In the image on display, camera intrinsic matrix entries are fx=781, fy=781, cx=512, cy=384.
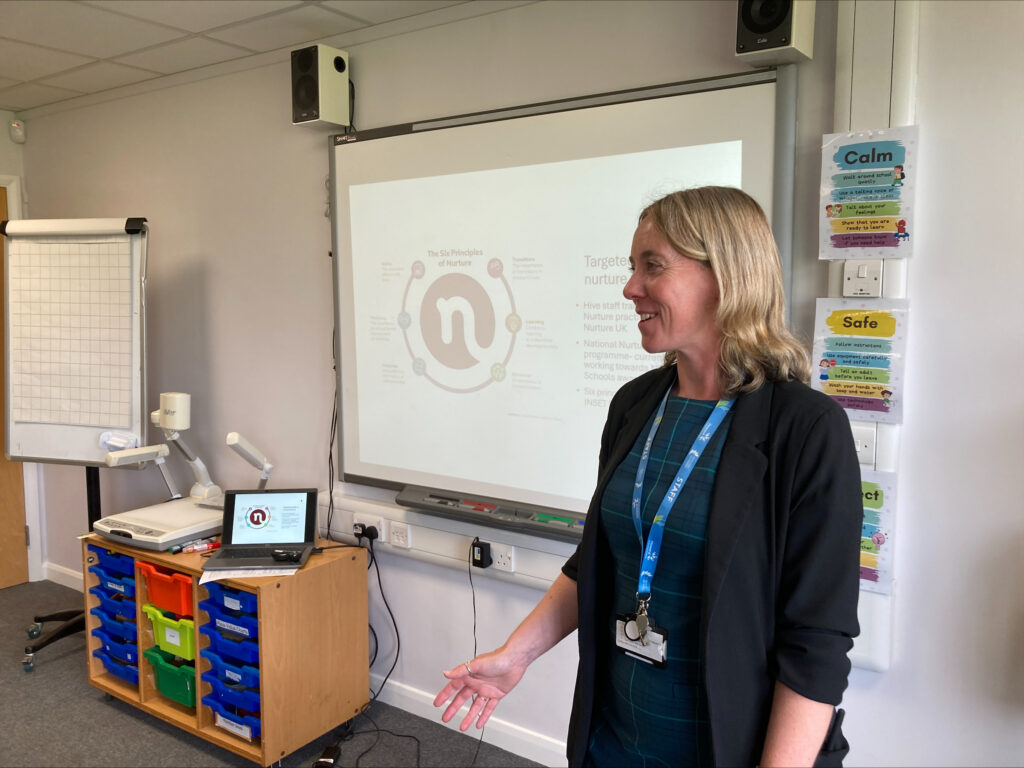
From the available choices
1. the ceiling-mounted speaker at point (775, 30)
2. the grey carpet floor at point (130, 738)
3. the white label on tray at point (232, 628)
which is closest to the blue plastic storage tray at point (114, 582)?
the grey carpet floor at point (130, 738)

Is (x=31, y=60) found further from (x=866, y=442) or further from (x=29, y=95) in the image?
(x=866, y=442)

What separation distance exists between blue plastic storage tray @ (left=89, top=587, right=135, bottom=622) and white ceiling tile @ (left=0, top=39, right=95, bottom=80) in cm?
214

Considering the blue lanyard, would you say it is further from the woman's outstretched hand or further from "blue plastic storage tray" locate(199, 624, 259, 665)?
"blue plastic storage tray" locate(199, 624, 259, 665)

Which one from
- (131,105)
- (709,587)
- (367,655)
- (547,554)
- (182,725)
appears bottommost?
(182,725)

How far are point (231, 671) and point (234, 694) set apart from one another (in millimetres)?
74

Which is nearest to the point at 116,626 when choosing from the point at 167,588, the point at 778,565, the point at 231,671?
the point at 167,588

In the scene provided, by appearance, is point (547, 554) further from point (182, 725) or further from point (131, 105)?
point (131, 105)

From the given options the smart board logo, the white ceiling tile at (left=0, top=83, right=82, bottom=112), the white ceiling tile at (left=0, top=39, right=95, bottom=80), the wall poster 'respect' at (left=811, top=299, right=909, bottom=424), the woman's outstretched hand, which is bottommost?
the smart board logo

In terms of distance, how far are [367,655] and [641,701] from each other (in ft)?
6.33

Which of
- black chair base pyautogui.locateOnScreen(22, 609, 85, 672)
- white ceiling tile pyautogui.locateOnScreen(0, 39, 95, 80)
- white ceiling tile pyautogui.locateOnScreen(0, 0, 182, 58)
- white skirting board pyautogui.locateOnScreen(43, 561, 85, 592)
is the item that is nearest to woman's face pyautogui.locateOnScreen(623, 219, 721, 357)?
white ceiling tile pyautogui.locateOnScreen(0, 0, 182, 58)

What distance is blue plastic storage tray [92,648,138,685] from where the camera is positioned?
9.68ft

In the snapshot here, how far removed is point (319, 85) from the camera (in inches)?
106

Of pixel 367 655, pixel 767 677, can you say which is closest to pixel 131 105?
pixel 367 655

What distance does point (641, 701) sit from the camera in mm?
1163
